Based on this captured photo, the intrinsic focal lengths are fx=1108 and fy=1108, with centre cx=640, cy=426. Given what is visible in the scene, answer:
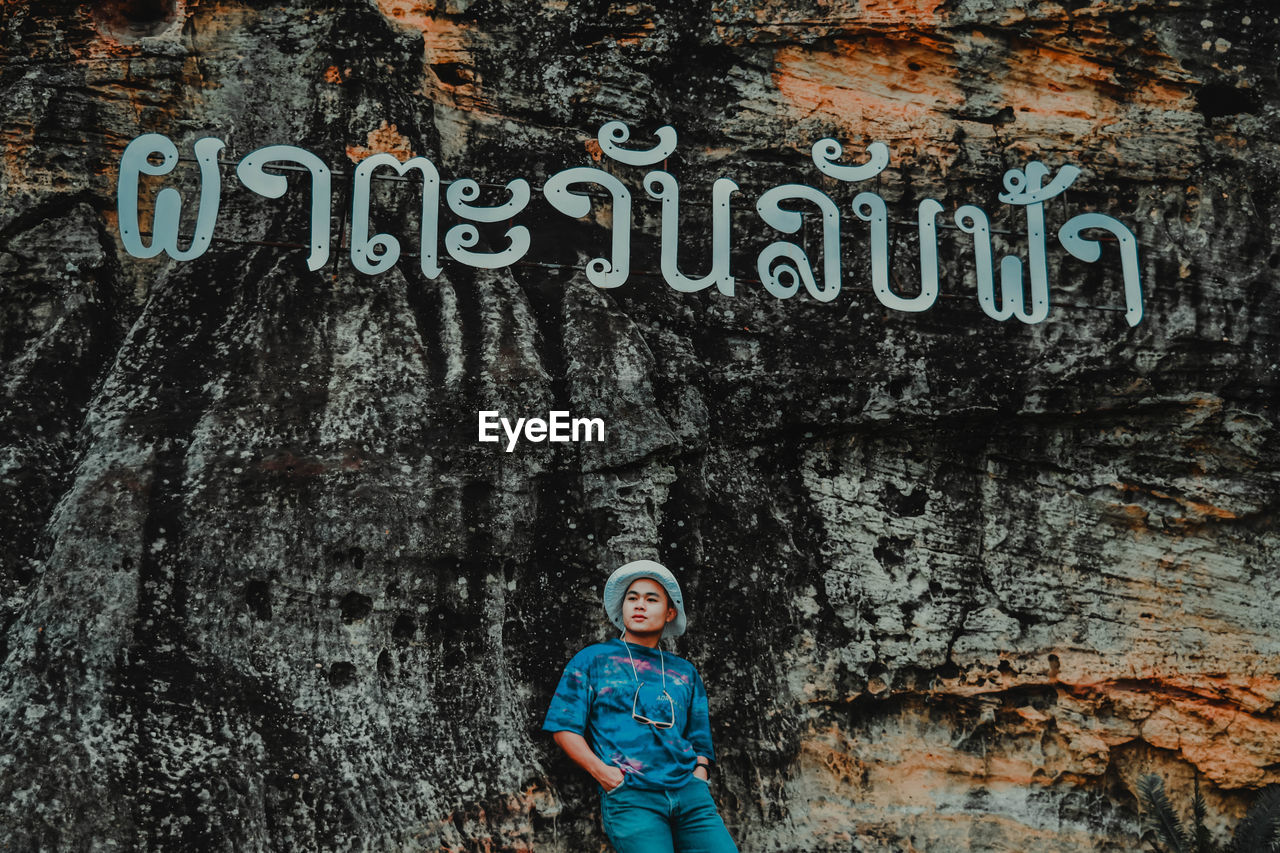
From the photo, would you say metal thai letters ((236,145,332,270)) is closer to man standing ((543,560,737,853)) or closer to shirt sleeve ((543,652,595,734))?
man standing ((543,560,737,853))

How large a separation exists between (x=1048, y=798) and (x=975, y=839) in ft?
1.15

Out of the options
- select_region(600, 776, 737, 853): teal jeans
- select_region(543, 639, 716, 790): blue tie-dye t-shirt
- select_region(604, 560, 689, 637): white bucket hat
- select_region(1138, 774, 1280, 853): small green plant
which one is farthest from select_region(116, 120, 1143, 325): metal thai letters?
select_region(600, 776, 737, 853): teal jeans

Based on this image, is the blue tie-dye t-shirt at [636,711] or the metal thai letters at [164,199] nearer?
the blue tie-dye t-shirt at [636,711]

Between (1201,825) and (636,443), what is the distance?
264cm

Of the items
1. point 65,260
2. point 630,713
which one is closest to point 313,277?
point 65,260

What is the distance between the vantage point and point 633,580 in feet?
11.8

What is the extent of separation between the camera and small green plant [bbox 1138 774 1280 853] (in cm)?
420

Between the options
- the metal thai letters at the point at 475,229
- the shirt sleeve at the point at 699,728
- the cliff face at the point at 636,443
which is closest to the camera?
the shirt sleeve at the point at 699,728

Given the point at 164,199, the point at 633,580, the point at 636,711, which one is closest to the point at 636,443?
the point at 633,580

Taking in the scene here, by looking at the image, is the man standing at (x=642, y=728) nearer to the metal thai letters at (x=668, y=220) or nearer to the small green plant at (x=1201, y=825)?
the metal thai letters at (x=668, y=220)

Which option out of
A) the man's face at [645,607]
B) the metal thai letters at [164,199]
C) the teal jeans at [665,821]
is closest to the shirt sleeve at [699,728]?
the teal jeans at [665,821]

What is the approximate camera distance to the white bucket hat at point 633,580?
11.7 feet

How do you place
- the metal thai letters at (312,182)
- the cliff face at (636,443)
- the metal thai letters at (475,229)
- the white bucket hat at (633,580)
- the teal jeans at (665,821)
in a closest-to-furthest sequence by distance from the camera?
1. the teal jeans at (665,821)
2. the white bucket hat at (633,580)
3. the cliff face at (636,443)
4. the metal thai letters at (312,182)
5. the metal thai letters at (475,229)

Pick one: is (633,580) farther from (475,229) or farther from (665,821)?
(475,229)
